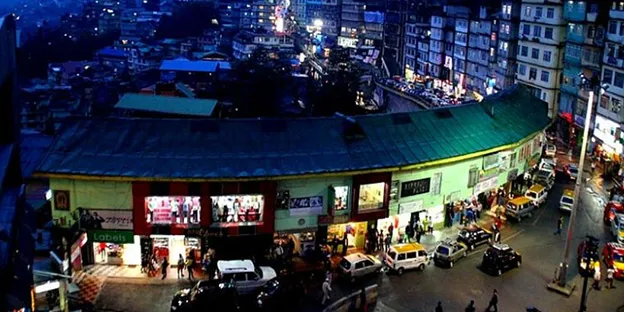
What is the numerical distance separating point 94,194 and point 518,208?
2692 cm

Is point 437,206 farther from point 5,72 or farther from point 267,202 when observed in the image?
point 5,72

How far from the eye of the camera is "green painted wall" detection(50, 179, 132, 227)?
109 ft

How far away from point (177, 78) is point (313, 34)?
8723cm

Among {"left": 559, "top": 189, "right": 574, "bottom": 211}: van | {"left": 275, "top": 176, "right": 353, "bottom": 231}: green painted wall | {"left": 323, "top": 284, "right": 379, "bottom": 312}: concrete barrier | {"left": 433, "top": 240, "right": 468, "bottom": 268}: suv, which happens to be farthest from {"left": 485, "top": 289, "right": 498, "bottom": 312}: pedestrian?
{"left": 559, "top": 189, "right": 574, "bottom": 211}: van

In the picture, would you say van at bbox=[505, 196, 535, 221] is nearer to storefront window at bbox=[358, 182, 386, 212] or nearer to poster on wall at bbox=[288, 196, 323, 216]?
storefront window at bbox=[358, 182, 386, 212]

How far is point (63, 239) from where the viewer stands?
106 feet

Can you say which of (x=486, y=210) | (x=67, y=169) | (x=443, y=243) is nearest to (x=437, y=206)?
(x=443, y=243)

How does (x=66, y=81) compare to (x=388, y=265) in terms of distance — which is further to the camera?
(x=66, y=81)

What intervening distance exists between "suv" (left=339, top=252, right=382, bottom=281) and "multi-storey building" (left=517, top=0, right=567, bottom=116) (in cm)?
5062

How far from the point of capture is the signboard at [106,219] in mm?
33438

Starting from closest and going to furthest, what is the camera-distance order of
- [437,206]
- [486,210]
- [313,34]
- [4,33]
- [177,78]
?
[4,33] → [437,206] → [486,210] → [177,78] → [313,34]

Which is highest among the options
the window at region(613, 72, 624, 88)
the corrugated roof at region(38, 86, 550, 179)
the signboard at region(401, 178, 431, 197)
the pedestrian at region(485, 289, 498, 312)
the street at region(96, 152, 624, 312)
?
the window at region(613, 72, 624, 88)

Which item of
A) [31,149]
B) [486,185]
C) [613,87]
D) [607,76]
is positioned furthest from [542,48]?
[31,149]

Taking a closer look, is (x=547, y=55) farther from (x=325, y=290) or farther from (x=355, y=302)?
(x=325, y=290)
